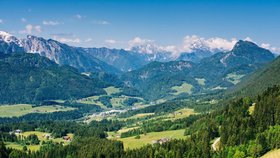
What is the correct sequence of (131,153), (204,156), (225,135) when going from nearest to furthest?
(204,156), (225,135), (131,153)

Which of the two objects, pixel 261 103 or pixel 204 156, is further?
pixel 261 103

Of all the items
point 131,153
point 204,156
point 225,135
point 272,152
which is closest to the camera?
point 272,152

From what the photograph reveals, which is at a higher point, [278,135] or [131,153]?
[278,135]

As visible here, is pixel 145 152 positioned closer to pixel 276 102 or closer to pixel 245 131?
pixel 245 131

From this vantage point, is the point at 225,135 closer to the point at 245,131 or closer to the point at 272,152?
the point at 245,131

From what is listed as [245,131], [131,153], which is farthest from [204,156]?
[131,153]

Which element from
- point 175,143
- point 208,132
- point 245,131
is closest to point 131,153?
point 175,143

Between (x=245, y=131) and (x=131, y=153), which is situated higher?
(x=245, y=131)

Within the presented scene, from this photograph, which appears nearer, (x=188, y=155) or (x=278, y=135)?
(x=278, y=135)

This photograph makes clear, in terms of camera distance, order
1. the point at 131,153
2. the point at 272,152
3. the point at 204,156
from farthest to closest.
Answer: the point at 131,153 → the point at 204,156 → the point at 272,152
